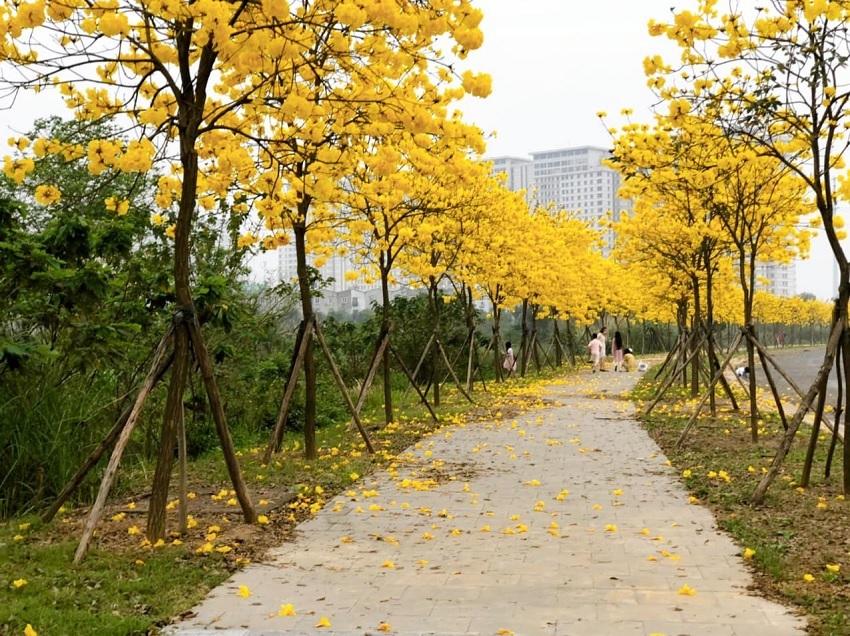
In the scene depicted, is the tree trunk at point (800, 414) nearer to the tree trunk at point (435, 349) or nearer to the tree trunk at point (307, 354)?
the tree trunk at point (307, 354)

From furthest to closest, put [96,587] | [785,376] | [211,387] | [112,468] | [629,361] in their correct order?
[629,361]
[785,376]
[211,387]
[112,468]
[96,587]

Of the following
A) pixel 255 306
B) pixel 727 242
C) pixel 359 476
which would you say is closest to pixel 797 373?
pixel 727 242

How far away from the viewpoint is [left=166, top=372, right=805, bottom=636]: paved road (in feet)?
13.2

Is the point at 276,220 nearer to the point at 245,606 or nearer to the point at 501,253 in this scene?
the point at 245,606

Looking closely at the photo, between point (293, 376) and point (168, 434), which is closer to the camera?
point (168, 434)

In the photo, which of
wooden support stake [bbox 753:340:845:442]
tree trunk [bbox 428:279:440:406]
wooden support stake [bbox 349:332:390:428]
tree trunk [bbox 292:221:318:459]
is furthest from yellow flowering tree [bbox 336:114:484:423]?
wooden support stake [bbox 753:340:845:442]

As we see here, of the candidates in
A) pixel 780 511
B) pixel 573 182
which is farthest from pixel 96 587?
pixel 573 182

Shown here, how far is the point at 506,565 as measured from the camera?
5.08 meters

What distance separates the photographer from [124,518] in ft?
20.7

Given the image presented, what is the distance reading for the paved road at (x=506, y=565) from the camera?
13.2 feet

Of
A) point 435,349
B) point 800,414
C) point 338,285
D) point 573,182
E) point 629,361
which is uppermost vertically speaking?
point 573,182

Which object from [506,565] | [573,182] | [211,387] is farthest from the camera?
[573,182]

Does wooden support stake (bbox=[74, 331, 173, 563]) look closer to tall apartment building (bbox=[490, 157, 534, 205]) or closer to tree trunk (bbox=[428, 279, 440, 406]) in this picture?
tree trunk (bbox=[428, 279, 440, 406])

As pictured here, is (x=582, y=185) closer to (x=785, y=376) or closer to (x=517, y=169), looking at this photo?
(x=517, y=169)
